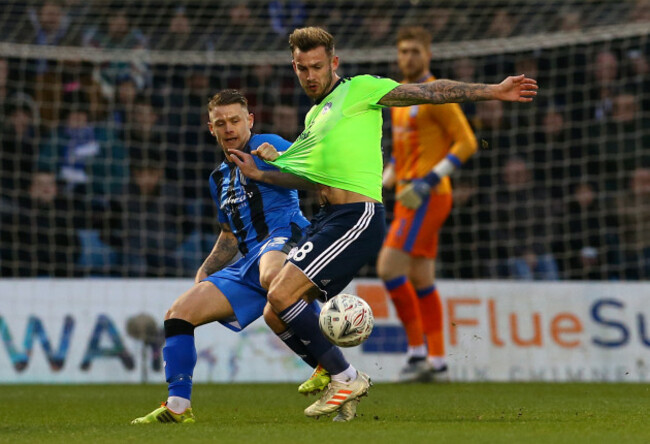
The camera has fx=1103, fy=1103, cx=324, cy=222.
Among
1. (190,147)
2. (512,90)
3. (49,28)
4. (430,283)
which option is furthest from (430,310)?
(49,28)

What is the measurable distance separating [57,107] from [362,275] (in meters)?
3.46

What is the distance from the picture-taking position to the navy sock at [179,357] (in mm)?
4992

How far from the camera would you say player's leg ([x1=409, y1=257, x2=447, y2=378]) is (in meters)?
8.25

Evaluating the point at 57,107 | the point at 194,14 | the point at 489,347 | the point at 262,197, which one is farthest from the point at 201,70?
the point at 262,197

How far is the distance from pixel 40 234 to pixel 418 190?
167 inches

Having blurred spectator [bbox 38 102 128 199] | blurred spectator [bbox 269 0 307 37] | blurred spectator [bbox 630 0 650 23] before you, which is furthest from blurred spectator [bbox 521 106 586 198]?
blurred spectator [bbox 38 102 128 199]

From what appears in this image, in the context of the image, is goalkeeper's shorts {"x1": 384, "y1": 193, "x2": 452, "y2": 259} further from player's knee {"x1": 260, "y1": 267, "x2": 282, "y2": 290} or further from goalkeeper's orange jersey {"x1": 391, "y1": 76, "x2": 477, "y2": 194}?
player's knee {"x1": 260, "y1": 267, "x2": 282, "y2": 290}

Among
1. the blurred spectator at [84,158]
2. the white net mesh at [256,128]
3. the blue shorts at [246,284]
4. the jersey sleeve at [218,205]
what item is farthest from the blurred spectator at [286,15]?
the blue shorts at [246,284]

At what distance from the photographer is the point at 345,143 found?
5.03m

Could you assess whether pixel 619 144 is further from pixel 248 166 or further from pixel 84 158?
pixel 248 166

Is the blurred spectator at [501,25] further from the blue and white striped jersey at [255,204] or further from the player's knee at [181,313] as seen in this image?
the player's knee at [181,313]

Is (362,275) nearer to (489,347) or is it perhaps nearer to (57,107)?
(489,347)

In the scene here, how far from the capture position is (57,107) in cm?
1096

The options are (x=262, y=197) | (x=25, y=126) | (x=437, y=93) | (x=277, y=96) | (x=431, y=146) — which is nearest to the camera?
(x=437, y=93)
